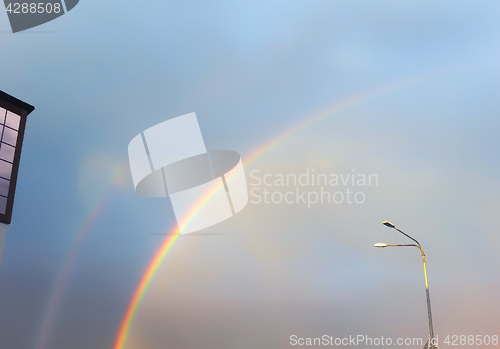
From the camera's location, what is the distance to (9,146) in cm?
3103

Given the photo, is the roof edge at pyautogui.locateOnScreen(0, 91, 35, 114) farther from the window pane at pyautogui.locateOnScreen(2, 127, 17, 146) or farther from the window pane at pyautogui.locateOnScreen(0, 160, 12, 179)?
the window pane at pyautogui.locateOnScreen(0, 160, 12, 179)

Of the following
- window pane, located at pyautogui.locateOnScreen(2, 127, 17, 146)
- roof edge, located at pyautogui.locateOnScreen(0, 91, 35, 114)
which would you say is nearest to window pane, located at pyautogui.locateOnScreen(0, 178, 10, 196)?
window pane, located at pyautogui.locateOnScreen(2, 127, 17, 146)

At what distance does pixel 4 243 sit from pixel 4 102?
9664mm

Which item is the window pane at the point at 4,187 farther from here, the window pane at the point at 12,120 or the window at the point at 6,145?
the window pane at the point at 12,120

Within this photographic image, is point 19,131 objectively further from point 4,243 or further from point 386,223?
point 386,223

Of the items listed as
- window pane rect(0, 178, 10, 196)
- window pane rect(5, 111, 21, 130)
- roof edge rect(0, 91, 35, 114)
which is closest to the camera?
window pane rect(0, 178, 10, 196)

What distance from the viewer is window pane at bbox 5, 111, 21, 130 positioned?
3118 cm

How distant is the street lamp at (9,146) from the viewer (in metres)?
29.2

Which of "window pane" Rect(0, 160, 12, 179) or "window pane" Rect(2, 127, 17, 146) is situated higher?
"window pane" Rect(2, 127, 17, 146)

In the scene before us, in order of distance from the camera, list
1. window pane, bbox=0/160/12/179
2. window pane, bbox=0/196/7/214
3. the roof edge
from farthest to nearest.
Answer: the roof edge, window pane, bbox=0/160/12/179, window pane, bbox=0/196/7/214

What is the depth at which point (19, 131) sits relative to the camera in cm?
3225

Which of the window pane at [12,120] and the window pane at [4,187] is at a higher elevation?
the window pane at [12,120]

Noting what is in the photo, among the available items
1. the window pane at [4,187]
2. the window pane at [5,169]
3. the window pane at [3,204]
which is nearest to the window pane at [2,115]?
the window pane at [5,169]

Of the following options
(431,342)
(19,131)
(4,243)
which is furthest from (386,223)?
(19,131)
